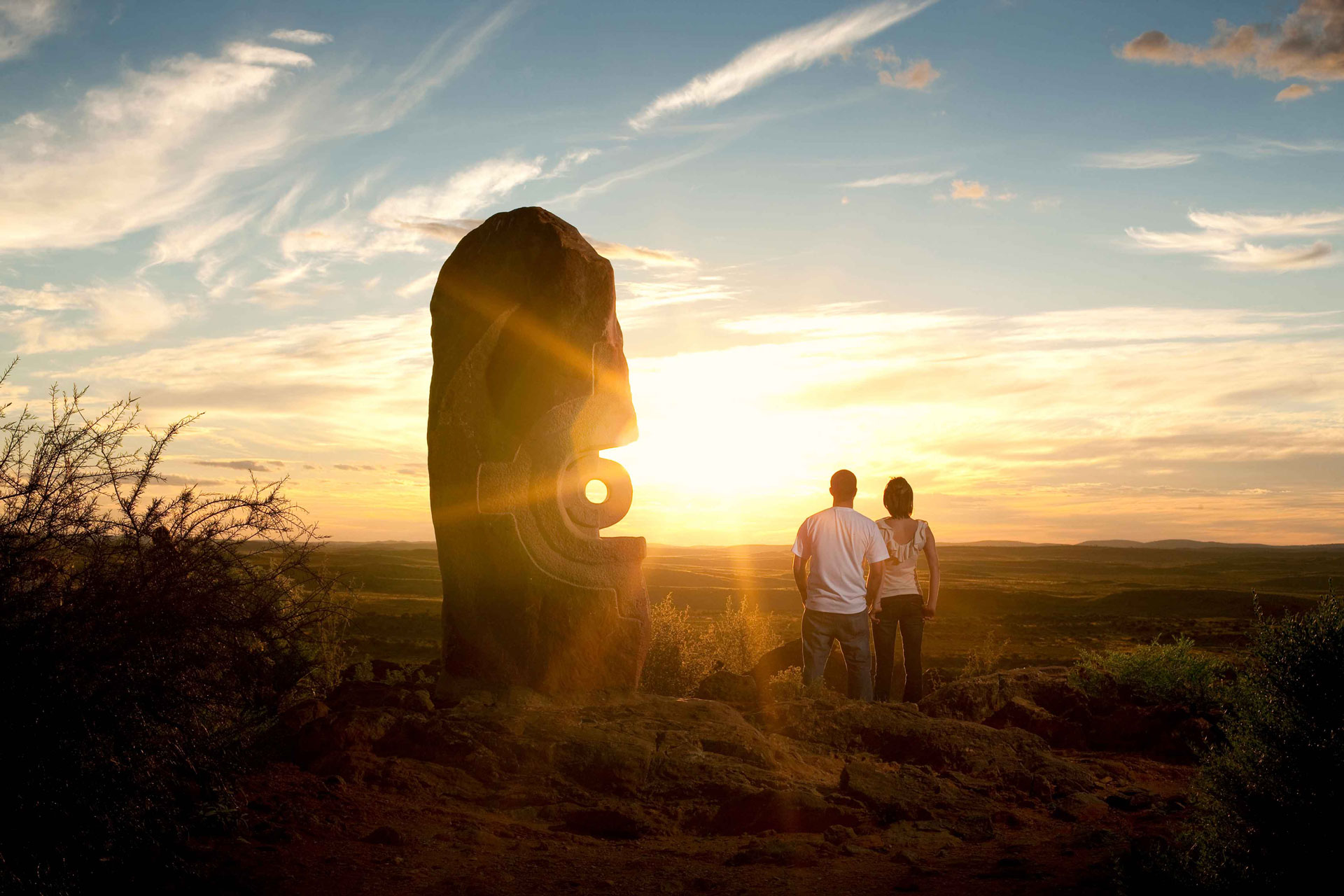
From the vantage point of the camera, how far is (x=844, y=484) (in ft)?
31.1

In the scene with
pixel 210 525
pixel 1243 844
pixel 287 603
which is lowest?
pixel 1243 844

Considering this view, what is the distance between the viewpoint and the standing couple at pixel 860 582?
9.32 meters

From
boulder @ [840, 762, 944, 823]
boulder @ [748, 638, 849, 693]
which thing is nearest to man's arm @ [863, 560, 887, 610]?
boulder @ [840, 762, 944, 823]

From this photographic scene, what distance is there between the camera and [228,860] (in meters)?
5.61

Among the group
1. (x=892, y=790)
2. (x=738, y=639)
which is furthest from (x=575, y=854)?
(x=738, y=639)

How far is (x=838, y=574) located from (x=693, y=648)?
16.0ft

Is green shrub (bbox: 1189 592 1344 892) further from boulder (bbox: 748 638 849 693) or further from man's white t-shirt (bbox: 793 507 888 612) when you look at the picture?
boulder (bbox: 748 638 849 693)

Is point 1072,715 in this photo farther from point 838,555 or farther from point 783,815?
point 783,815

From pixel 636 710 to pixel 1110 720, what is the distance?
5.60 m

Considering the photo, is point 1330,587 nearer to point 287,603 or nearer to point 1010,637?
point 287,603

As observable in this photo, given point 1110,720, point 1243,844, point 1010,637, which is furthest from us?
point 1010,637

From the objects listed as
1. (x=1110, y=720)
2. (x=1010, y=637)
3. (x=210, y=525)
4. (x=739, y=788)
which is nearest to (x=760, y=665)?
(x=1110, y=720)

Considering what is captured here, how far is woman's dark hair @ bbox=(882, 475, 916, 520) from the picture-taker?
32.8ft

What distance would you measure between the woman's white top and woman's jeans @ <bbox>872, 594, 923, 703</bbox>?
68 millimetres
